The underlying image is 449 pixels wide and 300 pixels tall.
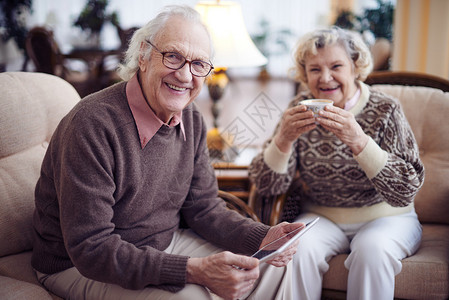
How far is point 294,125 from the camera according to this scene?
1.60 m

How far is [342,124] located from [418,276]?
1.86ft

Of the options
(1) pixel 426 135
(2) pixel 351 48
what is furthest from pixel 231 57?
(1) pixel 426 135

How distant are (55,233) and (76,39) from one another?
6345 mm

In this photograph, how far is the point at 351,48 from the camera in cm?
179

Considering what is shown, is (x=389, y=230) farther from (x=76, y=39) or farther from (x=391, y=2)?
(x=76, y=39)

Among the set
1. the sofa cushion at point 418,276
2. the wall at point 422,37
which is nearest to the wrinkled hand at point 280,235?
the sofa cushion at point 418,276

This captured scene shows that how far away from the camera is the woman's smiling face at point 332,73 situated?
1.73 m

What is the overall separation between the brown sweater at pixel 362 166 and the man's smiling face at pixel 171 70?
0.57 meters

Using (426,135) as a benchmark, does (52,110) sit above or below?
above

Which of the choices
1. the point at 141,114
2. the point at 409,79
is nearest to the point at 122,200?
the point at 141,114

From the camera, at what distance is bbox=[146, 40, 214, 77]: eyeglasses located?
133 centimetres

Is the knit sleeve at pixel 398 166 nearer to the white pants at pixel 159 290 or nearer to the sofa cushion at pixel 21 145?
the white pants at pixel 159 290

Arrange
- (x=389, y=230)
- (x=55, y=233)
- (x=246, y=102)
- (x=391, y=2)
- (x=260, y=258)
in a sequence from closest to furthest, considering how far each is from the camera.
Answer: (x=260, y=258), (x=55, y=233), (x=389, y=230), (x=391, y=2), (x=246, y=102)

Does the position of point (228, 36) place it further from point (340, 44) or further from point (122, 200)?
point (122, 200)
